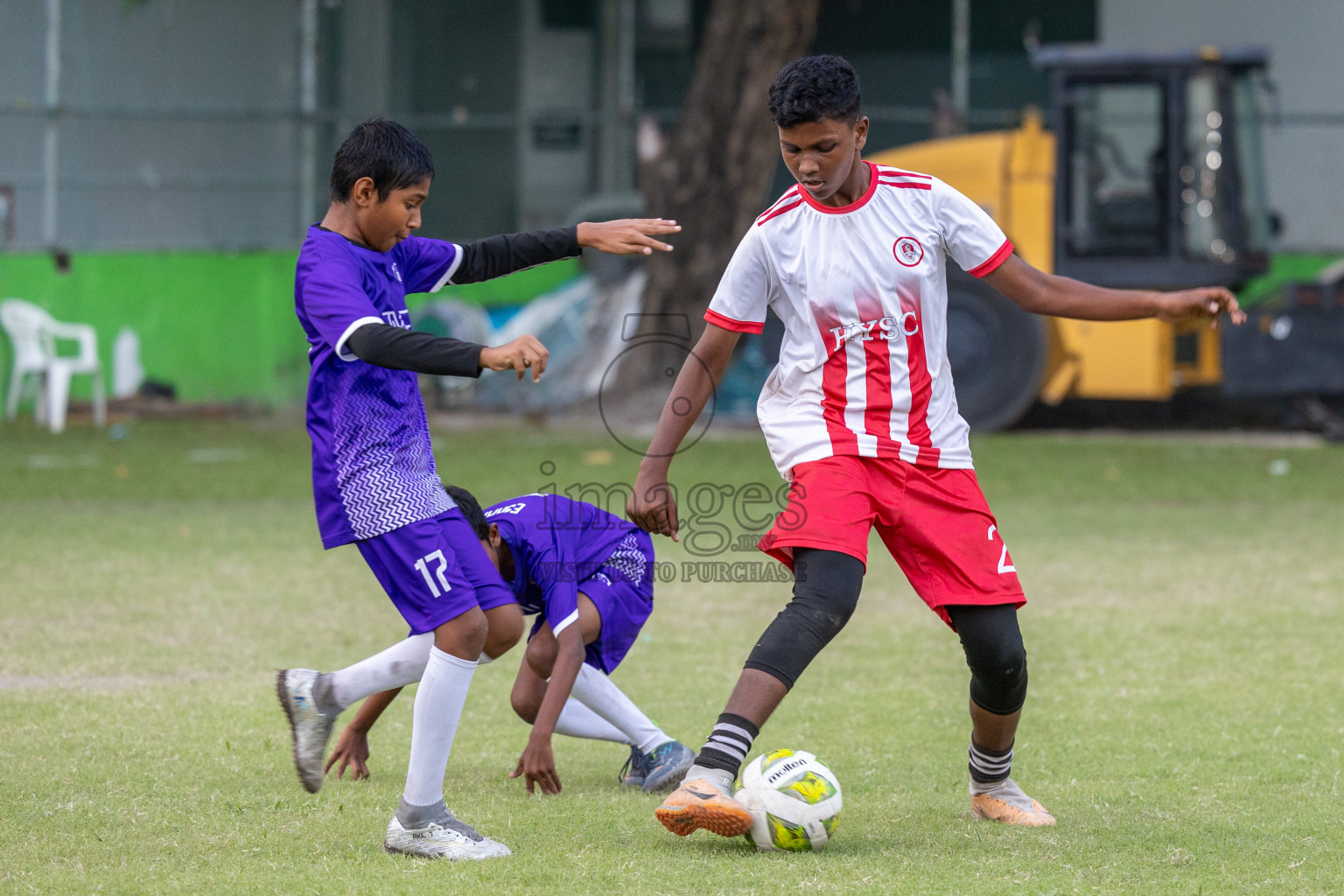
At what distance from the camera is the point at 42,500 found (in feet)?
34.0

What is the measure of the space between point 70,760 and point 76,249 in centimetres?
1384

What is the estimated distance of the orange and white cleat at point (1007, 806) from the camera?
384 cm

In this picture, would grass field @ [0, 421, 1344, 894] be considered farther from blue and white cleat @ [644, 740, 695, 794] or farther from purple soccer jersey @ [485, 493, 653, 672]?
purple soccer jersey @ [485, 493, 653, 672]

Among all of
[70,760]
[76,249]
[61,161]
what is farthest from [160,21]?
[70,760]

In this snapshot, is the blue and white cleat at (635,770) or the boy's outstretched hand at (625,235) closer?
the boy's outstretched hand at (625,235)

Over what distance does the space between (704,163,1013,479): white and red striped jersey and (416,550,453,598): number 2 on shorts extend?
86cm

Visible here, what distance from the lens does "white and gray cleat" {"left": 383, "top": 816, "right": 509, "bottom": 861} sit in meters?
3.53

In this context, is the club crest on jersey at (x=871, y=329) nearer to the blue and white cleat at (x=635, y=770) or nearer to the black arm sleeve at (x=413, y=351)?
the black arm sleeve at (x=413, y=351)

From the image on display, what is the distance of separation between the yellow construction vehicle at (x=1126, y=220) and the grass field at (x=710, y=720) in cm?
414

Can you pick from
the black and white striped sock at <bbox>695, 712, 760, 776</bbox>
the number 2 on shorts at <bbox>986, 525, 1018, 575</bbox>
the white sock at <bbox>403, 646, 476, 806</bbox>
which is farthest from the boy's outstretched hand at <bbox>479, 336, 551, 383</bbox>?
the number 2 on shorts at <bbox>986, 525, 1018, 575</bbox>

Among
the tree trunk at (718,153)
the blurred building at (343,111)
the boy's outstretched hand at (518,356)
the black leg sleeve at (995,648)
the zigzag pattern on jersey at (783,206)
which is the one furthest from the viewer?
the blurred building at (343,111)

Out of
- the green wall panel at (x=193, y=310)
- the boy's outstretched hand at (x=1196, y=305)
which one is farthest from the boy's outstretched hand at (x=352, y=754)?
the green wall panel at (x=193, y=310)

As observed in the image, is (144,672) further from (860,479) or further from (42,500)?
(42,500)

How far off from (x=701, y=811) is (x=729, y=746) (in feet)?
0.55
